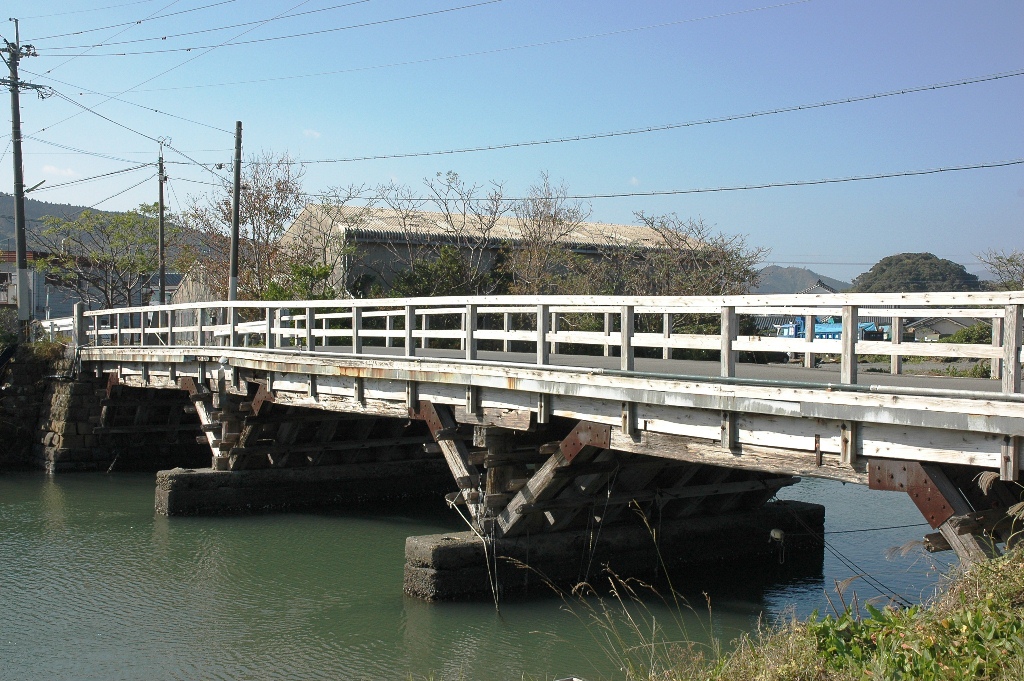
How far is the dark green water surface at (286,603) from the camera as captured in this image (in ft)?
36.7

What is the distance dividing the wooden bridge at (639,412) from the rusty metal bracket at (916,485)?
0.05 feet

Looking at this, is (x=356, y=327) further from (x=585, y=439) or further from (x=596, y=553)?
(x=585, y=439)

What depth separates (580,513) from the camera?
544 inches

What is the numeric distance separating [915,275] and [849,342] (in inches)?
2855

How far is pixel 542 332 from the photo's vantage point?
12047mm

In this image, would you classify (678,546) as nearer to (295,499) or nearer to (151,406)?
(295,499)

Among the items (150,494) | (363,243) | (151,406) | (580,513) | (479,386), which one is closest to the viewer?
(479,386)

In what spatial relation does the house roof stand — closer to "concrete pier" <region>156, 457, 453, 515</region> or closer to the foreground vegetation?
"concrete pier" <region>156, 457, 453, 515</region>

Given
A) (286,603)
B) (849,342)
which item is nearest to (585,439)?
(849,342)

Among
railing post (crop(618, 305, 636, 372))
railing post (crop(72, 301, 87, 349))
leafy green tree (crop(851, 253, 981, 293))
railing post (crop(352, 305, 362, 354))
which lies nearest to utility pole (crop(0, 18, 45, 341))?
railing post (crop(72, 301, 87, 349))

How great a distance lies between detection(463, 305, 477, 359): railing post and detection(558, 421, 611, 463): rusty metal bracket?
6.62ft

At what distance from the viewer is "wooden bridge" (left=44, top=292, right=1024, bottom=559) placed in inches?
313

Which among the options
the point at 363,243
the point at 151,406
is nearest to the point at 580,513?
the point at 151,406

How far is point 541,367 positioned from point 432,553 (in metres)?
2.84
